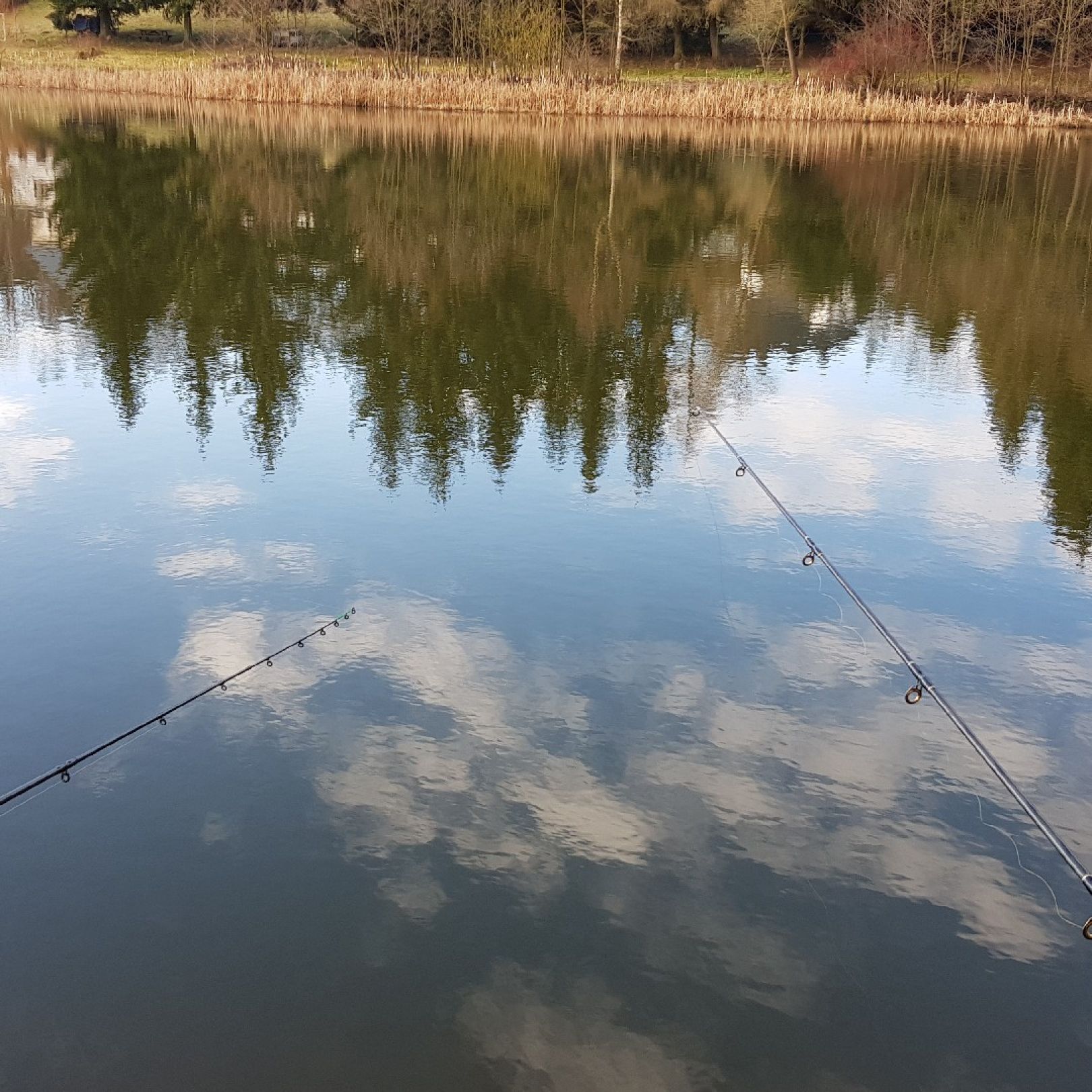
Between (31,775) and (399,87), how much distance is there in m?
35.2

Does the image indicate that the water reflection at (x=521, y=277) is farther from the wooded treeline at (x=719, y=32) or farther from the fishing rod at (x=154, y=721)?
the wooded treeline at (x=719, y=32)

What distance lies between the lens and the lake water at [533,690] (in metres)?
4.19

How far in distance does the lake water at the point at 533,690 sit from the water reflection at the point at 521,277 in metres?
0.11

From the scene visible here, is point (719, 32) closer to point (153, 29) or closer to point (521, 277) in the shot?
Answer: point (153, 29)

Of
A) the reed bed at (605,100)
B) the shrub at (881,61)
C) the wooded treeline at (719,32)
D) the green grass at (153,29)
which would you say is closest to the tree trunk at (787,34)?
the wooded treeline at (719,32)

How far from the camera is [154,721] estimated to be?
5707 millimetres

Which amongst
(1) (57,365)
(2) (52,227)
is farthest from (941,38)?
(1) (57,365)

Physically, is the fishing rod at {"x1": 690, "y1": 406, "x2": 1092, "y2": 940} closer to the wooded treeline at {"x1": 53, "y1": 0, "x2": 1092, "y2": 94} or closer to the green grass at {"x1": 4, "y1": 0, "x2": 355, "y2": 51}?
the wooded treeline at {"x1": 53, "y1": 0, "x2": 1092, "y2": 94}

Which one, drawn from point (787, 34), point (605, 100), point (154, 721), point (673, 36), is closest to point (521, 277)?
point (154, 721)

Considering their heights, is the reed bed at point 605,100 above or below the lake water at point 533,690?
above

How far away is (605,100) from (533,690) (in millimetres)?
34290

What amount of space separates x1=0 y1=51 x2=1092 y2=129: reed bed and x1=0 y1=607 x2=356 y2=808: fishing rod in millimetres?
33515

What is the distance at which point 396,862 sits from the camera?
486 centimetres

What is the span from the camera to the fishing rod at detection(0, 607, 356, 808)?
5129mm
